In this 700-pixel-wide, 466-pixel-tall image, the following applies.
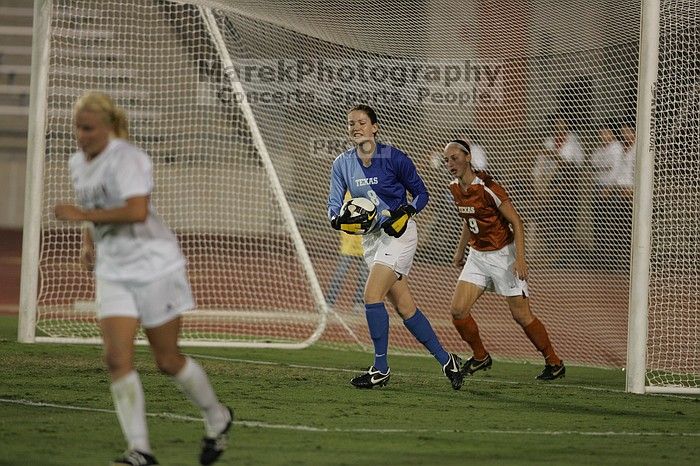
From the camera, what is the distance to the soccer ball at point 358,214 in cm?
868

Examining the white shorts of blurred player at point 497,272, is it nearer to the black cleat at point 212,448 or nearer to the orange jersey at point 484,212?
the orange jersey at point 484,212

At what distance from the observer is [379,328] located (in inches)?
347

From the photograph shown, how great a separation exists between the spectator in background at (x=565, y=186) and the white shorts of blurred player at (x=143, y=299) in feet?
22.9

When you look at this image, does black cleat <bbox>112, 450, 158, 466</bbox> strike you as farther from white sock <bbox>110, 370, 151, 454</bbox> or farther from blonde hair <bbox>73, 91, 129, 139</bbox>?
blonde hair <bbox>73, 91, 129, 139</bbox>

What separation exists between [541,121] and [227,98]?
3.21 metres

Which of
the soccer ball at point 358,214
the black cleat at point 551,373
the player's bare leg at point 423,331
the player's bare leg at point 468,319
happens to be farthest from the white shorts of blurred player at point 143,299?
the black cleat at point 551,373

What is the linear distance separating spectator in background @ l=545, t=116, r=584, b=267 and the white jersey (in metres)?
6.97

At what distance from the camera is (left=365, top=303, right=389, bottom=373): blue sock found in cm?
881

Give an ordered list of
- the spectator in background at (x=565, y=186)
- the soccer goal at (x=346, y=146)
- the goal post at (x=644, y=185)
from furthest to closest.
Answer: the spectator in background at (x=565, y=186) → the soccer goal at (x=346, y=146) → the goal post at (x=644, y=185)

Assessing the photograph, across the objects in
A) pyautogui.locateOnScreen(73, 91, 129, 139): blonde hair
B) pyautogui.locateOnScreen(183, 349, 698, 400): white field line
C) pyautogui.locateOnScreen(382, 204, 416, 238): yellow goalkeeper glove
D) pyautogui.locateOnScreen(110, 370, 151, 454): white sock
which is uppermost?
pyautogui.locateOnScreen(73, 91, 129, 139): blonde hair

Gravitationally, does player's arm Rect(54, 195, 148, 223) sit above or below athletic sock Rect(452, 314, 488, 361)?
above

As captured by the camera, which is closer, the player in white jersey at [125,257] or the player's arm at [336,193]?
the player in white jersey at [125,257]

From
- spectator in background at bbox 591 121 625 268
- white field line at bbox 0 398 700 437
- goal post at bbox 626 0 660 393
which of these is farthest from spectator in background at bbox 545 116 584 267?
white field line at bbox 0 398 700 437

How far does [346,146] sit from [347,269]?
124cm
